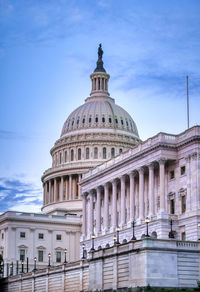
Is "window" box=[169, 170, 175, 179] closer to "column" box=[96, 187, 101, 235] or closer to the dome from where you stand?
"column" box=[96, 187, 101, 235]

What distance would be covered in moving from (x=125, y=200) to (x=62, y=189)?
5790cm

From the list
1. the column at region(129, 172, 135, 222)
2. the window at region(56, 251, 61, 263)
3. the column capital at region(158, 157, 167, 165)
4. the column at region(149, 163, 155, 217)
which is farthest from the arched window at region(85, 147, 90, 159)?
the column capital at region(158, 157, 167, 165)

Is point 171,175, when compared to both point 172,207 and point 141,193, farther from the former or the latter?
point 141,193

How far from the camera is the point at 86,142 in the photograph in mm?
180125

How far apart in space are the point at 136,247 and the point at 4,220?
82985 millimetres

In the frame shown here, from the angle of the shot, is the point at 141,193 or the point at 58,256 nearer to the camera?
the point at 141,193

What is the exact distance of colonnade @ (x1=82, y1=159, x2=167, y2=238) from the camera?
4373 inches

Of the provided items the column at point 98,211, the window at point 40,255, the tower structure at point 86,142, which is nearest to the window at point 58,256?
the window at point 40,255

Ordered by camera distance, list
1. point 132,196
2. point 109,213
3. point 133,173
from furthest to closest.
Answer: point 109,213, point 133,173, point 132,196

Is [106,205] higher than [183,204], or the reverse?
[106,205]

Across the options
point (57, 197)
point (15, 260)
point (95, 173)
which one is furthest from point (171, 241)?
point (57, 197)

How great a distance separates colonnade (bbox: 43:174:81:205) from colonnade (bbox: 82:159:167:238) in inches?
1428

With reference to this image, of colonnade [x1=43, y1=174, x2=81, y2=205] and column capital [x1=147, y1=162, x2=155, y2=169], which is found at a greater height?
colonnade [x1=43, y1=174, x2=81, y2=205]

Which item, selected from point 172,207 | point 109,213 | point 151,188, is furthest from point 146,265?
point 109,213
